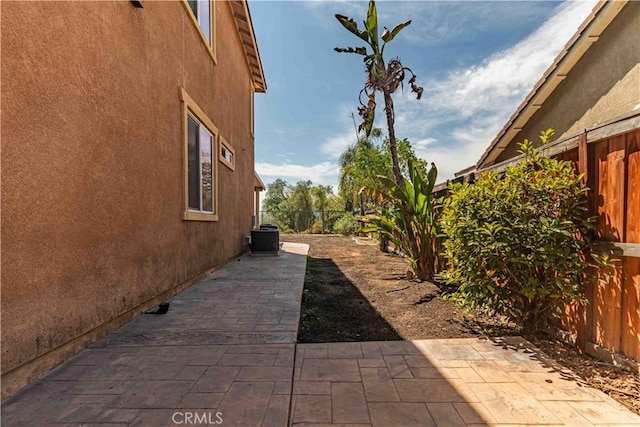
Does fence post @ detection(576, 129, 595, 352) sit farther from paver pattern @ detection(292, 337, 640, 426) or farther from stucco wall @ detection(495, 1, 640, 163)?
stucco wall @ detection(495, 1, 640, 163)

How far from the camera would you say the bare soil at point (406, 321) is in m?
2.38

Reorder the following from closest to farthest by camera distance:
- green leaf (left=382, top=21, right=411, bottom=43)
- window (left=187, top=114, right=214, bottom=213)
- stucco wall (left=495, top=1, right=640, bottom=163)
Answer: window (left=187, top=114, right=214, bottom=213) < stucco wall (left=495, top=1, right=640, bottom=163) < green leaf (left=382, top=21, right=411, bottom=43)

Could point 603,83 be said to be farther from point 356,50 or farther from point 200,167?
point 200,167

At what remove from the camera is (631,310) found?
2.33 metres

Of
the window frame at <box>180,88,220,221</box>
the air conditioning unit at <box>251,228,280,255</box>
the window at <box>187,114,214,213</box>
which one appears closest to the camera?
the window frame at <box>180,88,220,221</box>

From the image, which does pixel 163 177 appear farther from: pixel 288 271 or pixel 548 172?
pixel 548 172

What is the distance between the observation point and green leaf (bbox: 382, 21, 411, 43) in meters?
7.75

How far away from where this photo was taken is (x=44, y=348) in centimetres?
240

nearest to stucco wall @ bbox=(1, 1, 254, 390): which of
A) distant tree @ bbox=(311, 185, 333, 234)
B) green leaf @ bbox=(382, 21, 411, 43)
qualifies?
green leaf @ bbox=(382, 21, 411, 43)

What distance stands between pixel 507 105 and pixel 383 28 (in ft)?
23.9

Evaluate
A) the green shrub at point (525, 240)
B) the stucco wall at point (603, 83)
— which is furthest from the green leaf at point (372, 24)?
the green shrub at point (525, 240)

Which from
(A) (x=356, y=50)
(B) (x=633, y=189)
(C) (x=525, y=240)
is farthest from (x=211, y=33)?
(B) (x=633, y=189)

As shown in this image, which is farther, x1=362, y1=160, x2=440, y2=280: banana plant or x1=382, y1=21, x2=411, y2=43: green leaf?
x1=382, y1=21, x2=411, y2=43: green leaf

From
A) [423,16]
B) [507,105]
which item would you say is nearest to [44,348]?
[423,16]
